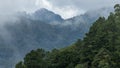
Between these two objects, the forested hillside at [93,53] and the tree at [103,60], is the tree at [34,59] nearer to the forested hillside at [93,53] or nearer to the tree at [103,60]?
the forested hillside at [93,53]

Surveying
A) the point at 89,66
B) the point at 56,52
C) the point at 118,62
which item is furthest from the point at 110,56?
the point at 56,52

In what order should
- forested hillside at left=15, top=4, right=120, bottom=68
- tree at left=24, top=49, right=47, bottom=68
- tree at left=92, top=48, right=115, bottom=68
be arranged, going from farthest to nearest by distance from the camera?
tree at left=24, top=49, right=47, bottom=68 → forested hillside at left=15, top=4, right=120, bottom=68 → tree at left=92, top=48, right=115, bottom=68

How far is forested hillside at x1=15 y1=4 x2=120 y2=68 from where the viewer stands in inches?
2276

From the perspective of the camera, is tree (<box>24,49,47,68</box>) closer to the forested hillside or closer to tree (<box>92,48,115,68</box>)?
the forested hillside

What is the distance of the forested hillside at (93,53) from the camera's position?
57816mm

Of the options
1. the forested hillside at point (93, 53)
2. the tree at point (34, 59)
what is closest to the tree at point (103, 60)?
the forested hillside at point (93, 53)

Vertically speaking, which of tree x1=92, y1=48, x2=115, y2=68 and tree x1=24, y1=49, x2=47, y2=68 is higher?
tree x1=24, y1=49, x2=47, y2=68

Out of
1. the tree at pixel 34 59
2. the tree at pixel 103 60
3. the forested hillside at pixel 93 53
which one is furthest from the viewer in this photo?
the tree at pixel 34 59

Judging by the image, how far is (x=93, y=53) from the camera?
62.5m

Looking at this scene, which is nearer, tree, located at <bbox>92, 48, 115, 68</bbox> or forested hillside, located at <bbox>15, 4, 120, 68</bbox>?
tree, located at <bbox>92, 48, 115, 68</bbox>

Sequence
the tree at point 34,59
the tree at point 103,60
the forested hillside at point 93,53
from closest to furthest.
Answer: the tree at point 103,60 → the forested hillside at point 93,53 → the tree at point 34,59

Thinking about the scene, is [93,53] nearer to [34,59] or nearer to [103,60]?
[103,60]

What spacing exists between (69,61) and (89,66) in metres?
6.65

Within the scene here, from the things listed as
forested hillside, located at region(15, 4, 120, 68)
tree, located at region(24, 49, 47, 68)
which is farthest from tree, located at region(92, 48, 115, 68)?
tree, located at region(24, 49, 47, 68)
